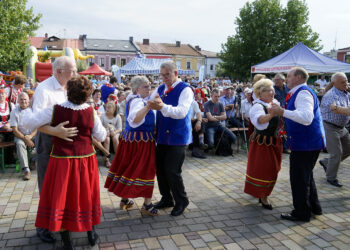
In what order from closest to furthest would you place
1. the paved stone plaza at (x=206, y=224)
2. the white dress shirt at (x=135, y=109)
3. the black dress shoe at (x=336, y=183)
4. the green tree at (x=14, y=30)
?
the paved stone plaza at (x=206, y=224), the white dress shirt at (x=135, y=109), the black dress shoe at (x=336, y=183), the green tree at (x=14, y=30)

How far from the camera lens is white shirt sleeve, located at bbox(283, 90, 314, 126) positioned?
3271mm

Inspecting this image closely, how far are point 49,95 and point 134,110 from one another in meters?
0.92

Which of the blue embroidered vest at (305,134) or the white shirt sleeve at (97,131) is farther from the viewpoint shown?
the blue embroidered vest at (305,134)

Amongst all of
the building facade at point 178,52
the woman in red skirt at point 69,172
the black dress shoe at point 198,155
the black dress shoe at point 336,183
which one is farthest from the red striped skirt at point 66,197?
the building facade at point 178,52

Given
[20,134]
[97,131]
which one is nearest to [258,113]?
[97,131]

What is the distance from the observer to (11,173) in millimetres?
5551

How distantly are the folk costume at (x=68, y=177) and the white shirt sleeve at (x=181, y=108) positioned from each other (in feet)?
2.49

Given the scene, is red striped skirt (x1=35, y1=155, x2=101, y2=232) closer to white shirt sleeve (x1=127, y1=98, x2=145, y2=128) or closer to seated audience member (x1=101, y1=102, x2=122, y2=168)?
white shirt sleeve (x1=127, y1=98, x2=145, y2=128)

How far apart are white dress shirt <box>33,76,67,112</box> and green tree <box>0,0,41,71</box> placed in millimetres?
15430

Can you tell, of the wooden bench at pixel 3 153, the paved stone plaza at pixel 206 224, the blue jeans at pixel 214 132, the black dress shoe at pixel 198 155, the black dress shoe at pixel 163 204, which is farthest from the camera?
the blue jeans at pixel 214 132

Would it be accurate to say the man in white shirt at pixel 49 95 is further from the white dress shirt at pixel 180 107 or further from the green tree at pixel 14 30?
the green tree at pixel 14 30

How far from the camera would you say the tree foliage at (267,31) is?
31906mm

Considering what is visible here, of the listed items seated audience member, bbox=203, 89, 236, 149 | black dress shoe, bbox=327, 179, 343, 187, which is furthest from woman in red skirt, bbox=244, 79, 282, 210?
seated audience member, bbox=203, 89, 236, 149

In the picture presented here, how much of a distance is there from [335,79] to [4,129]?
592 centimetres
